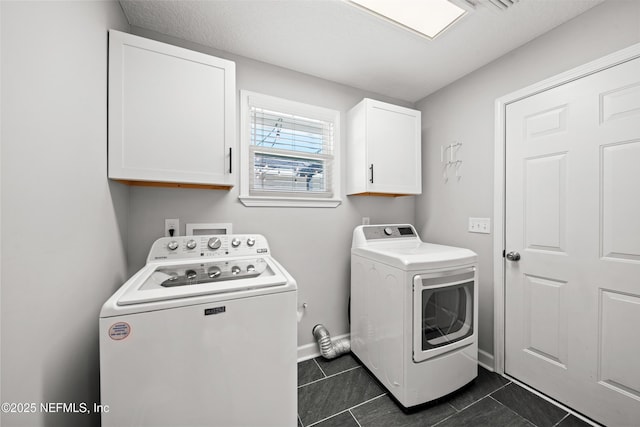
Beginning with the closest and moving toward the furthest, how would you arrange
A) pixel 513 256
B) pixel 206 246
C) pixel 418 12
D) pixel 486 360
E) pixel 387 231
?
pixel 418 12, pixel 206 246, pixel 513 256, pixel 486 360, pixel 387 231

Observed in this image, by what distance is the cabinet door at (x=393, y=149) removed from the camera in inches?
80.7

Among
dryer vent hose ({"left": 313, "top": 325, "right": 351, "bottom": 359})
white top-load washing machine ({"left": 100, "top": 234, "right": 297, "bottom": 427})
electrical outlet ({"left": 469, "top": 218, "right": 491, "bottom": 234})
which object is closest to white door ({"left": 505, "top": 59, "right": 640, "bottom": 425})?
electrical outlet ({"left": 469, "top": 218, "right": 491, "bottom": 234})

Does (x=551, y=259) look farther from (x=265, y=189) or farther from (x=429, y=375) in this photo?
(x=265, y=189)

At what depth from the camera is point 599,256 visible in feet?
4.63

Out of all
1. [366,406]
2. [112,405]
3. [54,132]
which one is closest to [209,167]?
[54,132]

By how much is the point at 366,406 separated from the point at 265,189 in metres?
1.69

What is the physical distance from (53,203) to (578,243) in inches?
102

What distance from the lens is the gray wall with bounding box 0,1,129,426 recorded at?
661 millimetres

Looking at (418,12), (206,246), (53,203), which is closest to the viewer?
(53,203)

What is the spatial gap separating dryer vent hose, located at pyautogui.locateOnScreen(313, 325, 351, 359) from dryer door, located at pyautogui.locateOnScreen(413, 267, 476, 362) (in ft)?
2.57

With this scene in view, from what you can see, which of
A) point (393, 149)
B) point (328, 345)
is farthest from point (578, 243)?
point (328, 345)

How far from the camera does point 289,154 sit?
2.08 meters

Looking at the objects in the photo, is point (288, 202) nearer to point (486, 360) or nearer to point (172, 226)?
point (172, 226)

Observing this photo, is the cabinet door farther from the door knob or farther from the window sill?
the door knob
